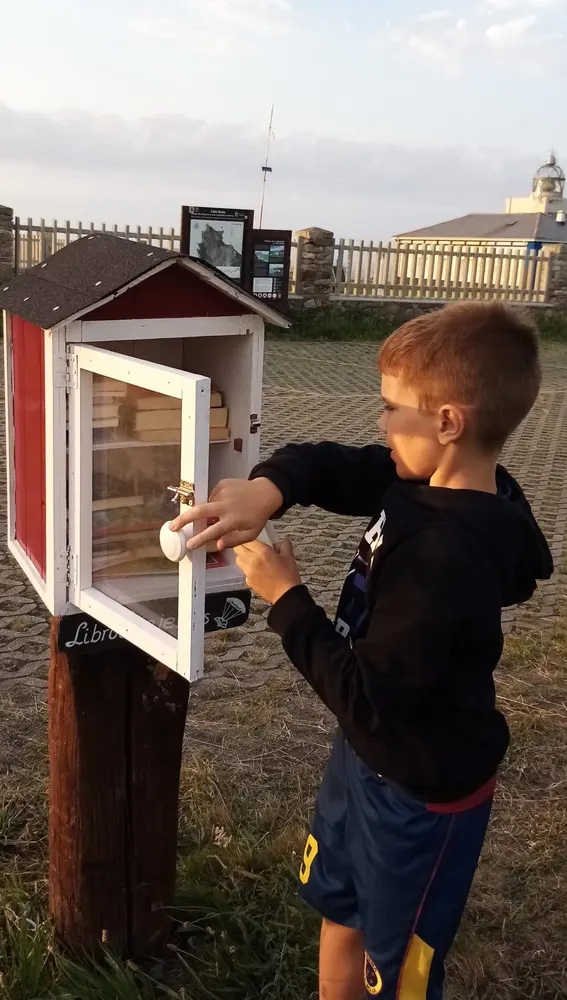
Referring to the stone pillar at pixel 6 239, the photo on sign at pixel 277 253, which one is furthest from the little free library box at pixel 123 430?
the stone pillar at pixel 6 239

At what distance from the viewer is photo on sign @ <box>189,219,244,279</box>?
Answer: 13.0 m

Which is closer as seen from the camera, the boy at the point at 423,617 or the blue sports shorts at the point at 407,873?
the boy at the point at 423,617

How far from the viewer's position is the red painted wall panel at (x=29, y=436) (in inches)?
82.4

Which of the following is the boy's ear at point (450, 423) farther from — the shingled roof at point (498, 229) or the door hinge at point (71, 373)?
the shingled roof at point (498, 229)

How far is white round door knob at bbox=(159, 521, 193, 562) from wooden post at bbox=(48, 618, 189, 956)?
53cm

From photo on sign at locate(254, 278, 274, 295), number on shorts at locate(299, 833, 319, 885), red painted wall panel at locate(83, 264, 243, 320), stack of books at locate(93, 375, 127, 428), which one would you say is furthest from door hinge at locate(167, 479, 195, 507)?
photo on sign at locate(254, 278, 274, 295)

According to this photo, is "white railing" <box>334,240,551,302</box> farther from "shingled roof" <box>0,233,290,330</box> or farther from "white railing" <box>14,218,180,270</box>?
"shingled roof" <box>0,233,290,330</box>

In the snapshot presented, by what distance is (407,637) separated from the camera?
1405mm

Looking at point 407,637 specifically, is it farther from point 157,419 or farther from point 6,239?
point 6,239

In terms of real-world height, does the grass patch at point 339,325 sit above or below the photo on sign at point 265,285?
below

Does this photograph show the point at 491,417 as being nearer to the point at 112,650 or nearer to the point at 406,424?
the point at 406,424

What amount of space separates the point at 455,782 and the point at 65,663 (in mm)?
884

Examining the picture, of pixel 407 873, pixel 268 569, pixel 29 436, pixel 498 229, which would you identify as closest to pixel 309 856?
pixel 407 873

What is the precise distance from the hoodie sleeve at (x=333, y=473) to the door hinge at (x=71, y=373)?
16.0 inches
